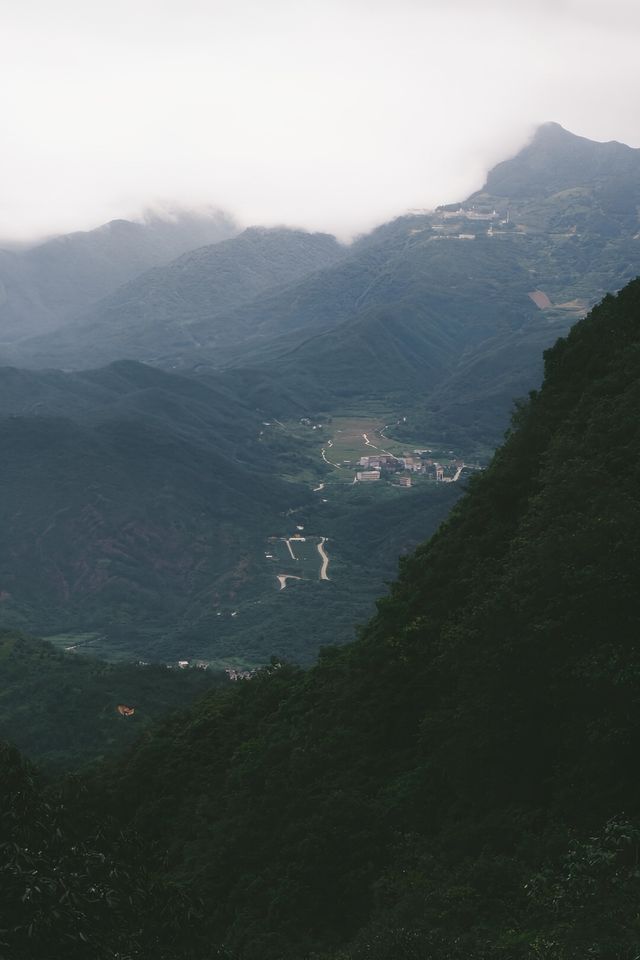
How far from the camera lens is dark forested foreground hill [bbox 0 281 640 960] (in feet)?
59.7

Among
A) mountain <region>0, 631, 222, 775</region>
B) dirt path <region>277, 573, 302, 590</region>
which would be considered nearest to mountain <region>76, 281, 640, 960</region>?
mountain <region>0, 631, 222, 775</region>

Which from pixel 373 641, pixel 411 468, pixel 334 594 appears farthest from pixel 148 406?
pixel 373 641

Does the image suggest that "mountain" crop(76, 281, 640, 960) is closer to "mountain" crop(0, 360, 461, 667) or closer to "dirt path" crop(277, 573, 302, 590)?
"mountain" crop(0, 360, 461, 667)

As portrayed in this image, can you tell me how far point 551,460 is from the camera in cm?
3033

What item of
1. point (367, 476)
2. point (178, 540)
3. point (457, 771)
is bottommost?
point (178, 540)

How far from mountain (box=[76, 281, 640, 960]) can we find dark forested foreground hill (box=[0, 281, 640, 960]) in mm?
55

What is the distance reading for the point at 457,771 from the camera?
2272cm

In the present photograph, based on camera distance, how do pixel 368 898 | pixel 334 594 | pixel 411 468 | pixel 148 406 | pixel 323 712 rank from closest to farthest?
pixel 368 898, pixel 323 712, pixel 334 594, pixel 411 468, pixel 148 406

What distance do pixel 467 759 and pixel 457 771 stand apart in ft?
1.23

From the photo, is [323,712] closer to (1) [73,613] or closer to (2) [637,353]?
(2) [637,353]

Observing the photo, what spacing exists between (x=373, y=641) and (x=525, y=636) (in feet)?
32.5

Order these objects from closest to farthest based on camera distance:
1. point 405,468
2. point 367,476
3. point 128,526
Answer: point 128,526 < point 367,476 < point 405,468

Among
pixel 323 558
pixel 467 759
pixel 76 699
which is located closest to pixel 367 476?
pixel 323 558

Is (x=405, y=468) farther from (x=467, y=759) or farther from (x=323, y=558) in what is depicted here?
(x=467, y=759)
